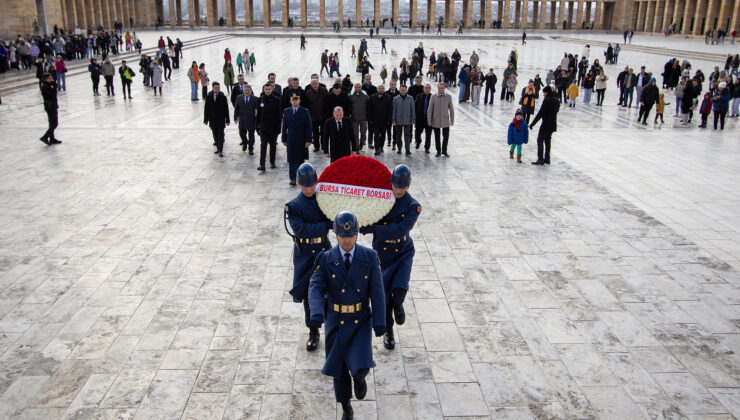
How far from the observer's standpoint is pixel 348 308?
3941mm

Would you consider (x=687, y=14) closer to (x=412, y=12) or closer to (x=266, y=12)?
(x=412, y=12)

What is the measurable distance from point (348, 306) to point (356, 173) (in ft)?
3.72

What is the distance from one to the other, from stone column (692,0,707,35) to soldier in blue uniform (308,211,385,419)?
64829 mm

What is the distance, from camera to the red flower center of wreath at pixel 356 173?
454 cm

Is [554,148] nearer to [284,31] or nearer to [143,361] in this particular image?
[143,361]

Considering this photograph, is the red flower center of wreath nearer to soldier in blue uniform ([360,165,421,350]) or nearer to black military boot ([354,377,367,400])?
soldier in blue uniform ([360,165,421,350])

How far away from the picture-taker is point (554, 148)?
1330 centimetres

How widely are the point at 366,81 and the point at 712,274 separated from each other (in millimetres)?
8396

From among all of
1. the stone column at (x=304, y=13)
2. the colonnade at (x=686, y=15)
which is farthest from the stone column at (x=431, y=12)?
the colonnade at (x=686, y=15)

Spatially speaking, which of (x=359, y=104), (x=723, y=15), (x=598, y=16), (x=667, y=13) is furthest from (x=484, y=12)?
(x=359, y=104)

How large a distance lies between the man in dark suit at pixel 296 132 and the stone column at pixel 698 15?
2374 inches

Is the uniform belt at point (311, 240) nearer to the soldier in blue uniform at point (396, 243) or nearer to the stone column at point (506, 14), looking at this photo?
the soldier in blue uniform at point (396, 243)

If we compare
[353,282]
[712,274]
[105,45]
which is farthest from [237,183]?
[105,45]

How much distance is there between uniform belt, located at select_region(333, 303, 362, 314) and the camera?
3941 millimetres
